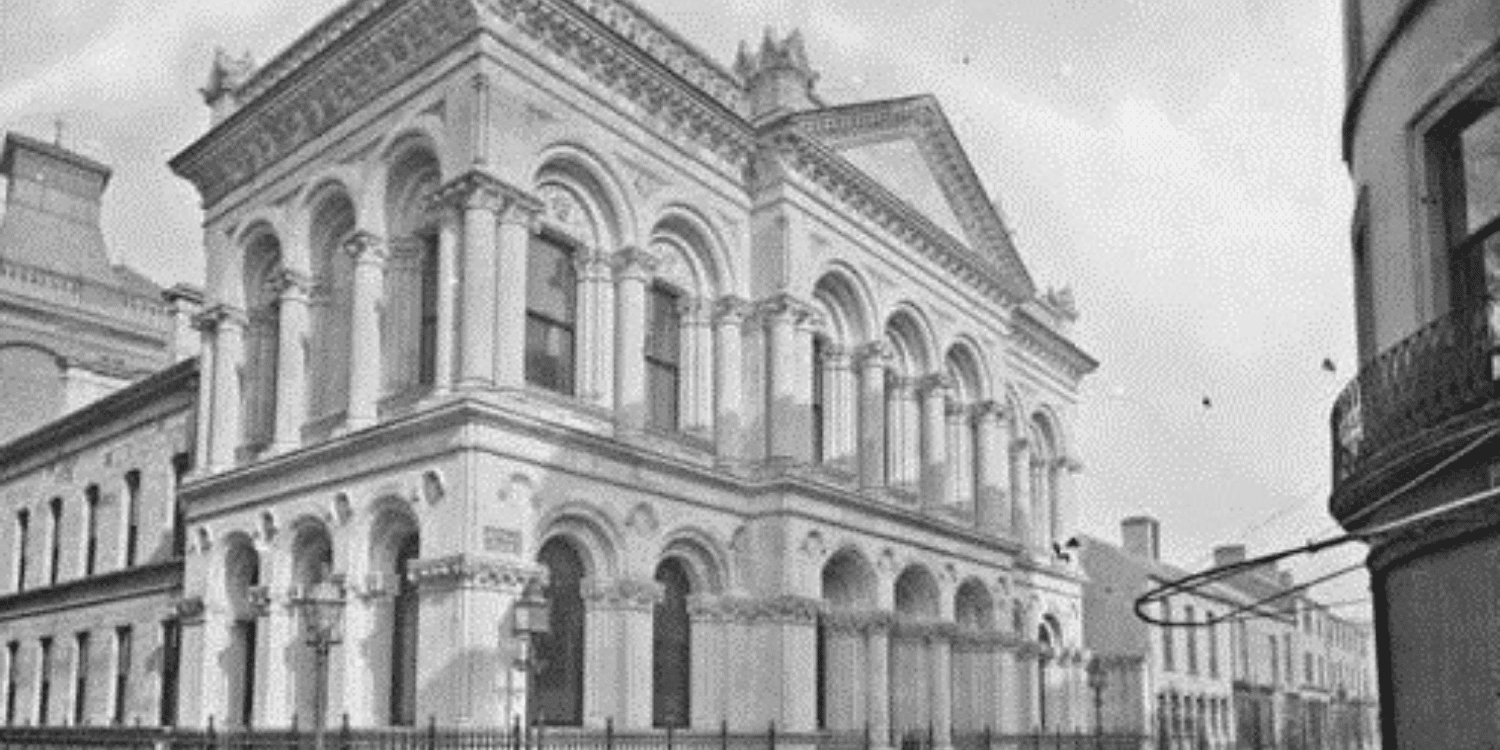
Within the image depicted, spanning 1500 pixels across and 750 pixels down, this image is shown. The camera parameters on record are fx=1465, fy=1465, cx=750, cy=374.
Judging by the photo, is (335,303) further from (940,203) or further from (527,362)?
(940,203)

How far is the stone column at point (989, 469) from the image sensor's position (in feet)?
109

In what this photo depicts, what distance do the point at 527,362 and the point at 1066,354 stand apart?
71.2 feet

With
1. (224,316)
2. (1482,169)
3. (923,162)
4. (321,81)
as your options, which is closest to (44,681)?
(224,316)

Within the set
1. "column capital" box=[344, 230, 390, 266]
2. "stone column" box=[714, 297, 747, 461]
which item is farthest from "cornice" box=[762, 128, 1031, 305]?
"column capital" box=[344, 230, 390, 266]

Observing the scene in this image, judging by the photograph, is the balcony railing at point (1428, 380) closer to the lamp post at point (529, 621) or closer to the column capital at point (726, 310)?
the lamp post at point (529, 621)

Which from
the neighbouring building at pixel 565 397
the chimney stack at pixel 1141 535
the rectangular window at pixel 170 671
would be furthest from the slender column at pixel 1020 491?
the chimney stack at pixel 1141 535

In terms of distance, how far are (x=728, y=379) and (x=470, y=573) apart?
744 centimetres

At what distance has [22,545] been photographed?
37.5 m

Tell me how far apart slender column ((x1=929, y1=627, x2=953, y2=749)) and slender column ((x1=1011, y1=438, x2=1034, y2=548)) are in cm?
664

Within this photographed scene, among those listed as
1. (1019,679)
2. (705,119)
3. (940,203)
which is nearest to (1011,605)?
(1019,679)

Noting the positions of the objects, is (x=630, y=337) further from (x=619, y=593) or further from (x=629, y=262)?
(x=619, y=593)

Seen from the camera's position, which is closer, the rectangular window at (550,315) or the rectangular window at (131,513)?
the rectangular window at (550,315)

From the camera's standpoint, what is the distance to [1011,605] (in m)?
33.3

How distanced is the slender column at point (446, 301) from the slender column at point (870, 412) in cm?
1040
